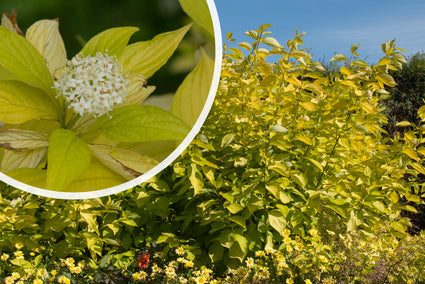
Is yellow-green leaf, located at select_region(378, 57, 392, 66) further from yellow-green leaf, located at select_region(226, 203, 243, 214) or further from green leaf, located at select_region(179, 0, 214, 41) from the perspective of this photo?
green leaf, located at select_region(179, 0, 214, 41)

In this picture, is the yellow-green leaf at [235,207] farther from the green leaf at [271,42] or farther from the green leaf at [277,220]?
the green leaf at [271,42]

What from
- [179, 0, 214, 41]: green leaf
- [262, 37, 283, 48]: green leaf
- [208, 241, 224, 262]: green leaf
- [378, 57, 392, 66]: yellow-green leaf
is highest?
[378, 57, 392, 66]: yellow-green leaf

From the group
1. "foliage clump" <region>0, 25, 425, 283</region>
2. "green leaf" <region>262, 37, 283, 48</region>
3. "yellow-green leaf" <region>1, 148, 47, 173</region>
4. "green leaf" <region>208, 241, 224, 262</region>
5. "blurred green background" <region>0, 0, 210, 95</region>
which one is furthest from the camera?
"green leaf" <region>208, 241, 224, 262</region>

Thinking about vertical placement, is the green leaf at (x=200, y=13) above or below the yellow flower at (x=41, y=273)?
above

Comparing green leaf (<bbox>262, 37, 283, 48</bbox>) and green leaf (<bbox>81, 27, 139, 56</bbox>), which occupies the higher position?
green leaf (<bbox>262, 37, 283, 48</bbox>)

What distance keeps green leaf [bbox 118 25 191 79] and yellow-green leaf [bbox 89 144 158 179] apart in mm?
238

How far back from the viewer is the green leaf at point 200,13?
3.81 feet

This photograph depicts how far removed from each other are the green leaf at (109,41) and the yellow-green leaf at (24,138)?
278mm

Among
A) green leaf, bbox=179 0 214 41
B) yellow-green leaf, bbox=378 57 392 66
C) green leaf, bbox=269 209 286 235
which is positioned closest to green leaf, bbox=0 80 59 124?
green leaf, bbox=179 0 214 41

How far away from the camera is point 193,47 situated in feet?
3.86

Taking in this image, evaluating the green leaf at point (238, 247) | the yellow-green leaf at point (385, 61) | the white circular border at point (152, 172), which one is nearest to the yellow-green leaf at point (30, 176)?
the white circular border at point (152, 172)

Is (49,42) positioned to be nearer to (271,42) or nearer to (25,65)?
(25,65)

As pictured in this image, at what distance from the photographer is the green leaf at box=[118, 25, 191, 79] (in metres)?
1.12

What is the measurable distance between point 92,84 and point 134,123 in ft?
0.53
